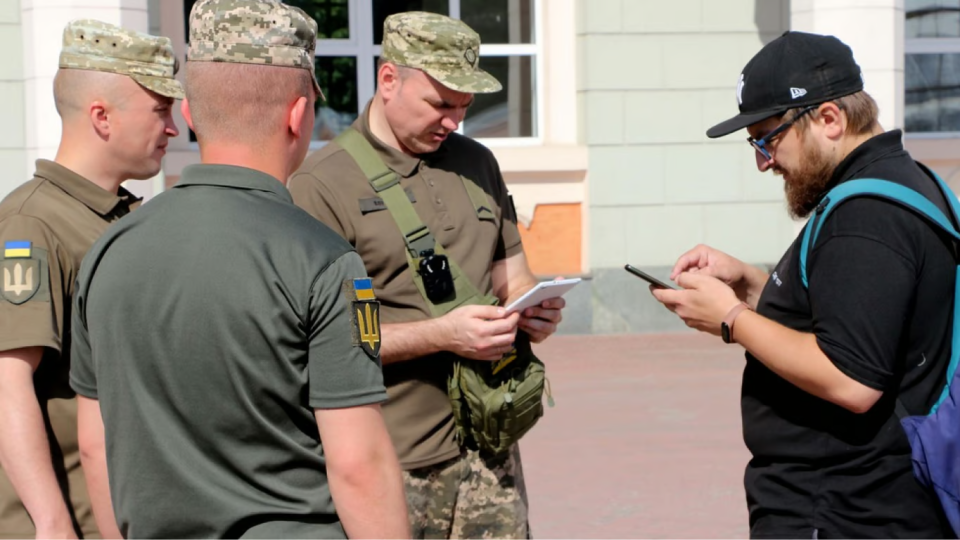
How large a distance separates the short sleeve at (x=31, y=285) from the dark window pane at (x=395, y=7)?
8013mm

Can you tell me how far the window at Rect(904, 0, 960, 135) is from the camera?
37.5 feet

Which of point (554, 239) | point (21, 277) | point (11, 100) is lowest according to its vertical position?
point (554, 239)

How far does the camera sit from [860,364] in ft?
8.66

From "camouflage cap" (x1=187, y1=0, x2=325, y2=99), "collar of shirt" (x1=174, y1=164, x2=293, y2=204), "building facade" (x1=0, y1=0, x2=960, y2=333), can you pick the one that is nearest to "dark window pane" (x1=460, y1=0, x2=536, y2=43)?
"building facade" (x1=0, y1=0, x2=960, y2=333)

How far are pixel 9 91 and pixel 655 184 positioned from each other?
496cm

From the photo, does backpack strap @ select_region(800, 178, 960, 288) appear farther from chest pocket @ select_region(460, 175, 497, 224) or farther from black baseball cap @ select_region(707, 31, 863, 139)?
chest pocket @ select_region(460, 175, 497, 224)

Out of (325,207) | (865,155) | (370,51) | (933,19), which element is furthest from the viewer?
(933,19)

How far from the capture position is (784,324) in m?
2.86

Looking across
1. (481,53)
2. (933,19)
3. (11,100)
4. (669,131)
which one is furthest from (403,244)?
(933,19)

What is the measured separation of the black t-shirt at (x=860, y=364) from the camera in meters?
2.64

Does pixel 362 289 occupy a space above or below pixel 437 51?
below

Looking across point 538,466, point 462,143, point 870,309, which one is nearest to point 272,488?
point 870,309

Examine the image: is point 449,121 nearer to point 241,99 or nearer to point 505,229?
point 505,229

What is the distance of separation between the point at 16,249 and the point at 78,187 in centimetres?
28
